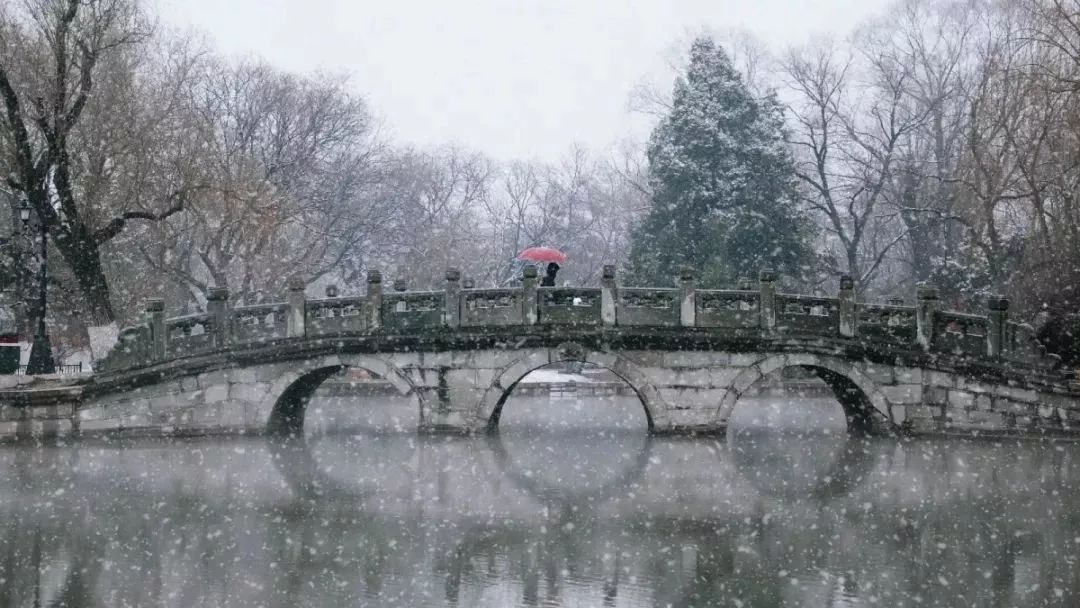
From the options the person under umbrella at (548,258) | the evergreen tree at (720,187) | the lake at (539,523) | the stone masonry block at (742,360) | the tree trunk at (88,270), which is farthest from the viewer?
the evergreen tree at (720,187)

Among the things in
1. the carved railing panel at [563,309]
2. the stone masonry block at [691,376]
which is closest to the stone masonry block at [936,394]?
the stone masonry block at [691,376]

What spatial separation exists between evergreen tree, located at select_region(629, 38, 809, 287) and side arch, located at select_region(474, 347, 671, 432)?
11405 mm

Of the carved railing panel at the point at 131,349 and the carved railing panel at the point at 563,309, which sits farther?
the carved railing panel at the point at 563,309

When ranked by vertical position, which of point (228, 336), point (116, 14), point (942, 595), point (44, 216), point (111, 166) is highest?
point (116, 14)

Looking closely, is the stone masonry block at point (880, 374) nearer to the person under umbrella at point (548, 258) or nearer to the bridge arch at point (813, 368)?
the bridge arch at point (813, 368)

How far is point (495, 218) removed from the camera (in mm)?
52469

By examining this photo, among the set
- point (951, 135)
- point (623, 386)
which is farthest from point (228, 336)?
point (951, 135)

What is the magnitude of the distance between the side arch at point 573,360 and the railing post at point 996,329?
6.09m

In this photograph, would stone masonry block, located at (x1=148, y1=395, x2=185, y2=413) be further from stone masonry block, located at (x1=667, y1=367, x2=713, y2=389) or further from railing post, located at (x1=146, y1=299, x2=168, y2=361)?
stone masonry block, located at (x1=667, y1=367, x2=713, y2=389)

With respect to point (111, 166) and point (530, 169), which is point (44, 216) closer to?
point (111, 166)

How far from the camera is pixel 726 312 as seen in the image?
20172 mm

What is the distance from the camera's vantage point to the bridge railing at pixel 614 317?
20.1 m

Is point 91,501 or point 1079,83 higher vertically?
point 1079,83

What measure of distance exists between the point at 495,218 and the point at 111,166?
30.5 m
